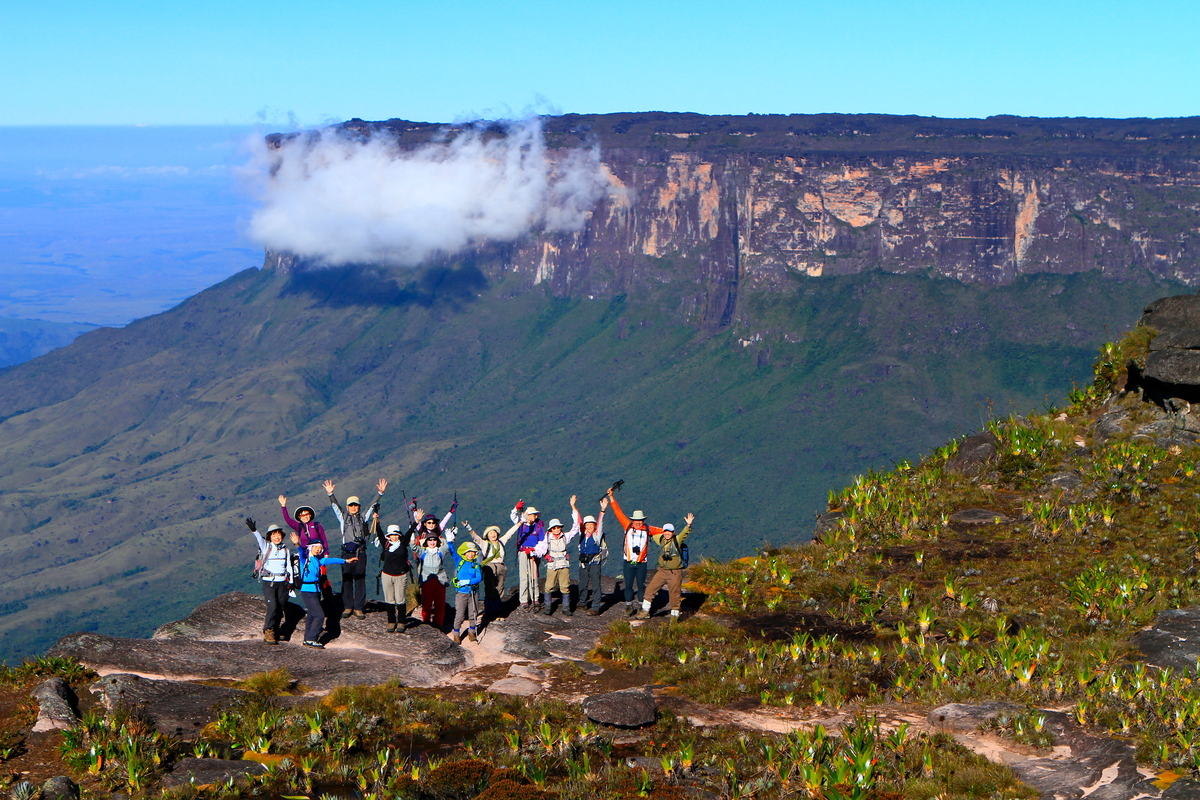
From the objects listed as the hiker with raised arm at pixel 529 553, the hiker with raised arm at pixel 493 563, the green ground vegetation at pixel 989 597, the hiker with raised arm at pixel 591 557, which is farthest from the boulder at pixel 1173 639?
the hiker with raised arm at pixel 493 563

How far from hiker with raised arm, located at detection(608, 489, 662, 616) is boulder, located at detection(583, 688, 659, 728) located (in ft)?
20.6

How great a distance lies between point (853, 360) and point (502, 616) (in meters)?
177

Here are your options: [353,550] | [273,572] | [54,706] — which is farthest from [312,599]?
[54,706]

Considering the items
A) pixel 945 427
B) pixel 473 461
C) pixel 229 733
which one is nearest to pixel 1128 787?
pixel 229 733

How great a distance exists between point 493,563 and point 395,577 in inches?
132

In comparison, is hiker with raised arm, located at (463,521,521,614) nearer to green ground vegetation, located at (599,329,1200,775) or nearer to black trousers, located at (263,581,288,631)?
green ground vegetation, located at (599,329,1200,775)

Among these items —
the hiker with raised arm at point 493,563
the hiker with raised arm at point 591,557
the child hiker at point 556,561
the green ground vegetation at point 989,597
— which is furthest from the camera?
the hiker with raised arm at point 493,563

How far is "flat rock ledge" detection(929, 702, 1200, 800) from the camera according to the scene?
16.1m

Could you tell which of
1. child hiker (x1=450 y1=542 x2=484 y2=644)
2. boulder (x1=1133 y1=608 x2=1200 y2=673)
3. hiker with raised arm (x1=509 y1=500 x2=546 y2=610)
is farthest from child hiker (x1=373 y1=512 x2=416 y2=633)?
boulder (x1=1133 y1=608 x2=1200 y2=673)

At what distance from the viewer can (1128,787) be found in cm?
1628

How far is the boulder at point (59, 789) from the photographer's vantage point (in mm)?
Answer: 16297

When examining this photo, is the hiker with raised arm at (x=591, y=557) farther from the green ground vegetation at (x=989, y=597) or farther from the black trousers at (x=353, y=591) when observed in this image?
the black trousers at (x=353, y=591)

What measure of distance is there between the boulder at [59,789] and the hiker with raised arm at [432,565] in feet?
34.0

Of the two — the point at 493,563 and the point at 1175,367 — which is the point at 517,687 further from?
the point at 1175,367
